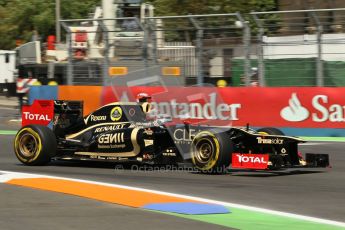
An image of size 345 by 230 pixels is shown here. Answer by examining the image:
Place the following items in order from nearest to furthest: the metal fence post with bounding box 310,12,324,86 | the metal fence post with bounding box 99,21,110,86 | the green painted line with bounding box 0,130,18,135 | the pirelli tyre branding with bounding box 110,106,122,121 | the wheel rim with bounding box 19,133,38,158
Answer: the pirelli tyre branding with bounding box 110,106,122,121
the wheel rim with bounding box 19,133,38,158
the metal fence post with bounding box 310,12,324,86
the green painted line with bounding box 0,130,18,135
the metal fence post with bounding box 99,21,110,86

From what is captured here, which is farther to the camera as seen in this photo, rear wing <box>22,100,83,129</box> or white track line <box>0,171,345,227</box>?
rear wing <box>22,100,83,129</box>

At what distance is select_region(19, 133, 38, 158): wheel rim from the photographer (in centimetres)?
1134

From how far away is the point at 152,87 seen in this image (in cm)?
1731

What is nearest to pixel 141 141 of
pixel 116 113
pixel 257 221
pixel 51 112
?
pixel 116 113

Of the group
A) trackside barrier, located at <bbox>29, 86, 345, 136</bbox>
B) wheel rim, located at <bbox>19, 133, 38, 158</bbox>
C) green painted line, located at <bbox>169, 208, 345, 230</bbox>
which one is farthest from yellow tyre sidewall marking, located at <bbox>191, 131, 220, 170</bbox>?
trackside barrier, located at <bbox>29, 86, 345, 136</bbox>

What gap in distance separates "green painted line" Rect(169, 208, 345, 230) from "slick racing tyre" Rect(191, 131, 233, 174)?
2444mm

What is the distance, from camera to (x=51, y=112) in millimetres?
11820

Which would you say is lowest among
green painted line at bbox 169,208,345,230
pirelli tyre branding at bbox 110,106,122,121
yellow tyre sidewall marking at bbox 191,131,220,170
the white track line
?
green painted line at bbox 169,208,345,230

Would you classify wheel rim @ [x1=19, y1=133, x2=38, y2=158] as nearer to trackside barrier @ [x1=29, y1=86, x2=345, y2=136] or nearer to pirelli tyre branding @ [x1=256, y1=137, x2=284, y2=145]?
pirelli tyre branding @ [x1=256, y1=137, x2=284, y2=145]

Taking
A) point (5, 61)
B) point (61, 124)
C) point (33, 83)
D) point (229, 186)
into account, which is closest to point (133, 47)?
point (33, 83)

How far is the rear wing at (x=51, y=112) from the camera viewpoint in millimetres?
Result: 11766

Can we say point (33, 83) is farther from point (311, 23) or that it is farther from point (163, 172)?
point (163, 172)

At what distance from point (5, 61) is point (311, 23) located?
67.9ft

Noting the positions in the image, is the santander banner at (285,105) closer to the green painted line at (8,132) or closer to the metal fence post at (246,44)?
the metal fence post at (246,44)
